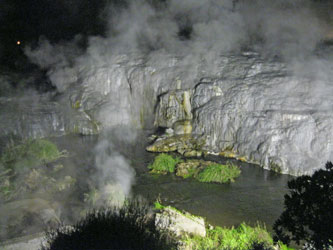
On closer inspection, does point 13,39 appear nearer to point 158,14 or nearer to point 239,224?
point 158,14

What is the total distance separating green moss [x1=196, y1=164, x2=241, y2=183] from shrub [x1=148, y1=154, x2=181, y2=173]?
3.74ft

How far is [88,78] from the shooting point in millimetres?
16531

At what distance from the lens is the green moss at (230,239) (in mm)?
5580

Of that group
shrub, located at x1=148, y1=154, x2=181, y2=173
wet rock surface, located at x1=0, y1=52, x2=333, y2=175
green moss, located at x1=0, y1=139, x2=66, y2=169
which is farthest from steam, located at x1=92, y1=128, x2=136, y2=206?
wet rock surface, located at x1=0, y1=52, x2=333, y2=175

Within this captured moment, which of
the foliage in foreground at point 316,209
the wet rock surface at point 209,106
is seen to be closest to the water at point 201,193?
the wet rock surface at point 209,106

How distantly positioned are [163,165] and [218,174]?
6.83ft

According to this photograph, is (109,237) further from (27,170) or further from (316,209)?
(27,170)

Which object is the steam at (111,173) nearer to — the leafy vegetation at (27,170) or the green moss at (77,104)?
the leafy vegetation at (27,170)

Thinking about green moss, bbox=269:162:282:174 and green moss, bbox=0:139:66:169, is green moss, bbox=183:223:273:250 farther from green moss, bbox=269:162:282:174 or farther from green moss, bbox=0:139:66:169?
green moss, bbox=0:139:66:169

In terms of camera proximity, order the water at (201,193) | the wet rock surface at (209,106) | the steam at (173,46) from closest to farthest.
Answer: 1. the water at (201,193)
2. the wet rock surface at (209,106)
3. the steam at (173,46)

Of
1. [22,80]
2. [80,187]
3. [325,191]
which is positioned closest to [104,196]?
[80,187]

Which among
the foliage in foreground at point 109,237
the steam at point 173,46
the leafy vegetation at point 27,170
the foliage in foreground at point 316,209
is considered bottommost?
the leafy vegetation at point 27,170

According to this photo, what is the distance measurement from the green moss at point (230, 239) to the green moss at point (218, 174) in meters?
3.18

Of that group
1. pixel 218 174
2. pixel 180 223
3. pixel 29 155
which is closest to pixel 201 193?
pixel 218 174
